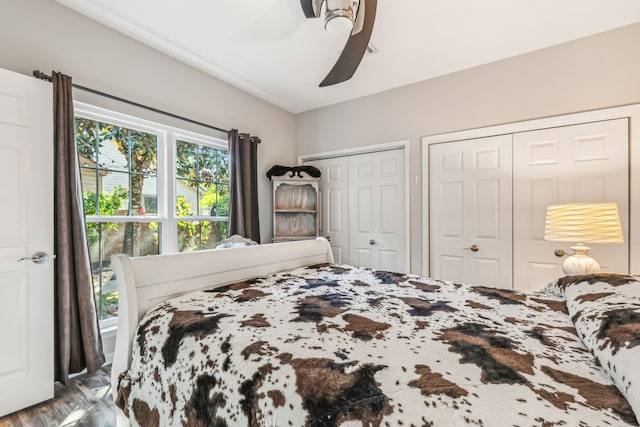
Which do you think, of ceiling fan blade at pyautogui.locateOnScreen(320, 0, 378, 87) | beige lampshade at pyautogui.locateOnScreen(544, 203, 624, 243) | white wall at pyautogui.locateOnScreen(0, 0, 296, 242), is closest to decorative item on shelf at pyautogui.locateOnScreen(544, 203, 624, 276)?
beige lampshade at pyautogui.locateOnScreen(544, 203, 624, 243)

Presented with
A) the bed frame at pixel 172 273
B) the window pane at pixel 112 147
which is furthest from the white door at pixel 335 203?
the window pane at pixel 112 147

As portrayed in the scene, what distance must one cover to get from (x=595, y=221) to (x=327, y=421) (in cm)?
217

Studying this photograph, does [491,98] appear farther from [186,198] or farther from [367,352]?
[186,198]

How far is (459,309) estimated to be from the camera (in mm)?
1271

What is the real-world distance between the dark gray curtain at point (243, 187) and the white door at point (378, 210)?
1.17 m

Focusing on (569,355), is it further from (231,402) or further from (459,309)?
(231,402)

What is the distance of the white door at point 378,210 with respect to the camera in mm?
3299

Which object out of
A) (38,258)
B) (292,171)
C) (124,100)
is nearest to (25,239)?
(38,258)

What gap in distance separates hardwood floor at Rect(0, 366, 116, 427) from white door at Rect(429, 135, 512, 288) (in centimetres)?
284

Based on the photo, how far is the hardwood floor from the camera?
163 cm

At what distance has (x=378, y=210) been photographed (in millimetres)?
3453

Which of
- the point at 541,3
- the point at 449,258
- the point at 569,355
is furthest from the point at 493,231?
the point at 569,355

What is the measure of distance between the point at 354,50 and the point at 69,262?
90.6 inches

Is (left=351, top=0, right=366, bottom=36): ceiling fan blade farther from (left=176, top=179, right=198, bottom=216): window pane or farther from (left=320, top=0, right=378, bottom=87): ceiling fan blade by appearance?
(left=176, top=179, right=198, bottom=216): window pane
